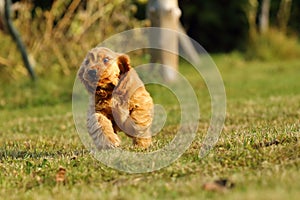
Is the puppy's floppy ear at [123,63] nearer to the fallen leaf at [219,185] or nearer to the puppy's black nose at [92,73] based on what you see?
the puppy's black nose at [92,73]

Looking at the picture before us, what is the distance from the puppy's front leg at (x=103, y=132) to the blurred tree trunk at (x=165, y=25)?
767cm

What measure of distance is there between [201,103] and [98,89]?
18.2 ft

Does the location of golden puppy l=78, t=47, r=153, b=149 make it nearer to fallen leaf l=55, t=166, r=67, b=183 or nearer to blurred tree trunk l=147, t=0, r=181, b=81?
fallen leaf l=55, t=166, r=67, b=183

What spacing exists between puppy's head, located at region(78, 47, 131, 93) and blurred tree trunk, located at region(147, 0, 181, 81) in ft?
25.2

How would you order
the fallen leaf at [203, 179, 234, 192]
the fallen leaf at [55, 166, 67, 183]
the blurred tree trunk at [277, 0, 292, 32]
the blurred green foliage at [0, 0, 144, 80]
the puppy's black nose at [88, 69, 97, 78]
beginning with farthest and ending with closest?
the blurred tree trunk at [277, 0, 292, 32]
the blurred green foliage at [0, 0, 144, 80]
the puppy's black nose at [88, 69, 97, 78]
the fallen leaf at [55, 166, 67, 183]
the fallen leaf at [203, 179, 234, 192]

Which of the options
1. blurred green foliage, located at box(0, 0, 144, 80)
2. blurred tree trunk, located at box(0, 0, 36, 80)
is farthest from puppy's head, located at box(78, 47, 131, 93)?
blurred green foliage, located at box(0, 0, 144, 80)

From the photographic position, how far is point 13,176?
480 centimetres

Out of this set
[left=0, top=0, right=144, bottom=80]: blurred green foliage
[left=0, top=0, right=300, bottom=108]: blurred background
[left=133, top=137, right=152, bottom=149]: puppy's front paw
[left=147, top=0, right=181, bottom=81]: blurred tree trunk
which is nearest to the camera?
[left=133, top=137, right=152, bottom=149]: puppy's front paw

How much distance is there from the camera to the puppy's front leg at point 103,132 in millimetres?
5480

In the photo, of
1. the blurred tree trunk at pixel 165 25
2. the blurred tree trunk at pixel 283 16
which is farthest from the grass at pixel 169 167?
the blurred tree trunk at pixel 283 16

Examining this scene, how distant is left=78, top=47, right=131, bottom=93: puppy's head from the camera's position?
535cm

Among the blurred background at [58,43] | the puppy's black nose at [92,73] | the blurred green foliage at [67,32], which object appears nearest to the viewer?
the puppy's black nose at [92,73]

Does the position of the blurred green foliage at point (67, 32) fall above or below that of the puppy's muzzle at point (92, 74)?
above

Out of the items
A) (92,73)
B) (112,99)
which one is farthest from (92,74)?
(112,99)
